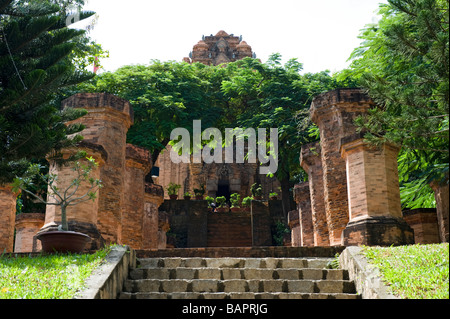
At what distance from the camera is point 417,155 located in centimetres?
1403

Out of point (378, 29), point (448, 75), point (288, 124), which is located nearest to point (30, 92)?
point (448, 75)

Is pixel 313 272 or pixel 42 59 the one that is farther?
pixel 42 59

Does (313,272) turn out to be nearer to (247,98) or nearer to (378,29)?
(378,29)

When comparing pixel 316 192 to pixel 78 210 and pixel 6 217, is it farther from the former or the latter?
pixel 6 217

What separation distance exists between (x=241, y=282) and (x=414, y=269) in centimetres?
222

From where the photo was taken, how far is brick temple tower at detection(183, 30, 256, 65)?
48.4 m

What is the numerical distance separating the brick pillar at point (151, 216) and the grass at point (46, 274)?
31.8 ft

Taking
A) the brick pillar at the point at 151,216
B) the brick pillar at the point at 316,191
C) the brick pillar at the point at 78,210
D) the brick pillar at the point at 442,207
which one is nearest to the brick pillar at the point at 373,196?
the brick pillar at the point at 442,207

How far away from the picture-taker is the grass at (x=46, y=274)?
23.0 feet

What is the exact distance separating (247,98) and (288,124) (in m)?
4.92

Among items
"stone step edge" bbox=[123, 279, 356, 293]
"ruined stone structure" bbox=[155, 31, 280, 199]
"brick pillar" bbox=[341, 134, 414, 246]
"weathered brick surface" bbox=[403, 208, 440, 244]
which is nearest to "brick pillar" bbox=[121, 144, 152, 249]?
"brick pillar" bbox=[341, 134, 414, 246]

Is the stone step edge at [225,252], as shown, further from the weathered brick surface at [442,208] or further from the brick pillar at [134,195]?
the brick pillar at [134,195]
